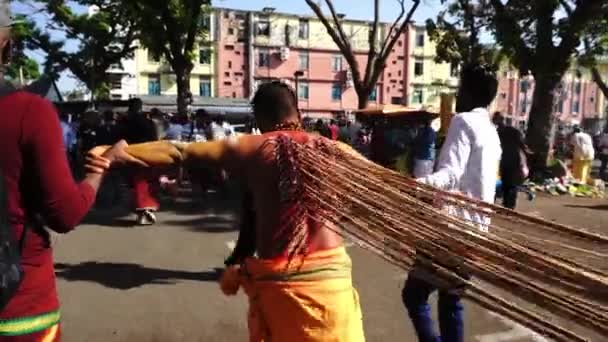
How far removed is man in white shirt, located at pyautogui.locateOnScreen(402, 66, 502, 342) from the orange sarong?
76cm

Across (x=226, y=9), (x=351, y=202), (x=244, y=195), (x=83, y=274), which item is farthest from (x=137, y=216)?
(x=226, y=9)

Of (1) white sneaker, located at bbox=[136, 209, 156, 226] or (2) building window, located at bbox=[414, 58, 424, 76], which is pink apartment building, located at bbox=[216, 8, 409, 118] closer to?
(2) building window, located at bbox=[414, 58, 424, 76]

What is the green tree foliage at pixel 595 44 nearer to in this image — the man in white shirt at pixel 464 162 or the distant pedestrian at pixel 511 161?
the distant pedestrian at pixel 511 161

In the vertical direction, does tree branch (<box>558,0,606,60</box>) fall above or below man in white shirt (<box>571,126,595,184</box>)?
above

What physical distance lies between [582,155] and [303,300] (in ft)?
41.9

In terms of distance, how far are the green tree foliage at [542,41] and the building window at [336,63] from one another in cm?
4121

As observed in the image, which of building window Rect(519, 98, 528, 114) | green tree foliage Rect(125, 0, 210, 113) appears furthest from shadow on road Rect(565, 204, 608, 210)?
building window Rect(519, 98, 528, 114)

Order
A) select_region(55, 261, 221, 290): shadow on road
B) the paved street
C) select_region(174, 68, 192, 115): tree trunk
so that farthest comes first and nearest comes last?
select_region(174, 68, 192, 115): tree trunk
select_region(55, 261, 221, 290): shadow on road
the paved street

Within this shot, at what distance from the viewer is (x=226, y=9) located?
52.3 m

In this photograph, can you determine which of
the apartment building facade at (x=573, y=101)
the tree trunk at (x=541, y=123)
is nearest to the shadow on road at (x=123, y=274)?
the tree trunk at (x=541, y=123)

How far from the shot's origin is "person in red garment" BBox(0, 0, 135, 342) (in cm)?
162

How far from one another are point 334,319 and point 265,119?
0.78m

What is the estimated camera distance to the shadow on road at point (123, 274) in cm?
536

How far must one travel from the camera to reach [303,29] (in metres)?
54.3
